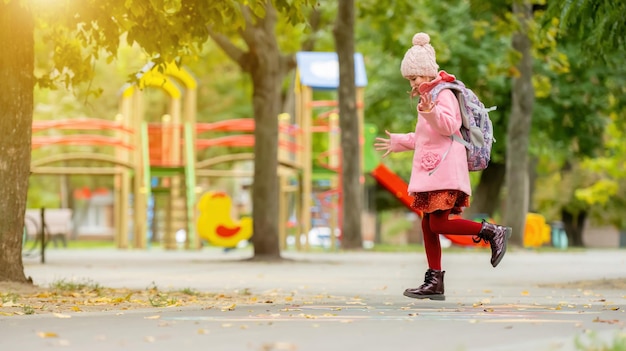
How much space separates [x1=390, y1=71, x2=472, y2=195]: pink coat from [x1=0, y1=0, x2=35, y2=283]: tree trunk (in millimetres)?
4321

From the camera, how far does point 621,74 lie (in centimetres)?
3894

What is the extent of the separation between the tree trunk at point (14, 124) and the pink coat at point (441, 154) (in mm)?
4321

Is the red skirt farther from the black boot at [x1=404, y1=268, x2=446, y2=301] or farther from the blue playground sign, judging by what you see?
the blue playground sign

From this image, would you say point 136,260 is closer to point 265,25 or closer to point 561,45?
point 265,25

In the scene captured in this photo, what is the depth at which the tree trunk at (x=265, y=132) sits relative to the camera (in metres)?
21.9

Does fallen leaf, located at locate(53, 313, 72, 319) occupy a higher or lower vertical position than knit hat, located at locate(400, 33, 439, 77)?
lower

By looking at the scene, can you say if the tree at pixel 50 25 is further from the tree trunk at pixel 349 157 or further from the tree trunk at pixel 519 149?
the tree trunk at pixel 519 149

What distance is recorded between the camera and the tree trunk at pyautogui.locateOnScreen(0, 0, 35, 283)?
1291 centimetres

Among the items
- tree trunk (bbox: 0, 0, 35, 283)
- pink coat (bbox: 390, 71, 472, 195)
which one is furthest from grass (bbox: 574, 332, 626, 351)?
tree trunk (bbox: 0, 0, 35, 283)

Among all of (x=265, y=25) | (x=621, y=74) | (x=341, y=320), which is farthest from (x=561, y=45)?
(x=341, y=320)

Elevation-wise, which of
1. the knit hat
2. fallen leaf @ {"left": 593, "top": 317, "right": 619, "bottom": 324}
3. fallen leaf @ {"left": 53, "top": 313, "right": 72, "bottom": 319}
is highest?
the knit hat

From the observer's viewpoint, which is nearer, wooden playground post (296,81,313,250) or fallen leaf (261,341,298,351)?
fallen leaf (261,341,298,351)

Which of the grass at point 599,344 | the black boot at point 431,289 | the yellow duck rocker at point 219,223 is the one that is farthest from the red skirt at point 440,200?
the yellow duck rocker at point 219,223

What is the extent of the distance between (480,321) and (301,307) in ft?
6.66
